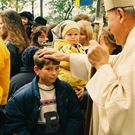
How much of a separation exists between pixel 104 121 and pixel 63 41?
2155 mm

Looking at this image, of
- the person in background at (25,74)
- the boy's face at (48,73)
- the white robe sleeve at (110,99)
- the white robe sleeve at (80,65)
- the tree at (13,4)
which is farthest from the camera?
the tree at (13,4)

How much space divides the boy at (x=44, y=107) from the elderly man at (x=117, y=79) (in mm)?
1225

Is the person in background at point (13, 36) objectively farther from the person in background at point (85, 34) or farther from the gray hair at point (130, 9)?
the gray hair at point (130, 9)

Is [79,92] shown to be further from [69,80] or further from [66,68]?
[66,68]

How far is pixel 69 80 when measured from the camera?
149 inches

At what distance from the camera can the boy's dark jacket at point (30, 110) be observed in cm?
314

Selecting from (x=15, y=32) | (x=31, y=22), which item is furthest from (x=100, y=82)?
(x=31, y=22)

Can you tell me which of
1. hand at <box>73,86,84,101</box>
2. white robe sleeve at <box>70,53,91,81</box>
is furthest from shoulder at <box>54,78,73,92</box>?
white robe sleeve at <box>70,53,91,81</box>

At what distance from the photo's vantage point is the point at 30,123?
3.17 metres

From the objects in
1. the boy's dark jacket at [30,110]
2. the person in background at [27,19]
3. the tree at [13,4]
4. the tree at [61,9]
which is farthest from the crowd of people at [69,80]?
the tree at [13,4]

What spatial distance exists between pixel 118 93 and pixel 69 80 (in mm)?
1973

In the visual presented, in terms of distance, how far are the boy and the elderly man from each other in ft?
4.02

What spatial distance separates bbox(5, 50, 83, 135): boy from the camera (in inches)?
124

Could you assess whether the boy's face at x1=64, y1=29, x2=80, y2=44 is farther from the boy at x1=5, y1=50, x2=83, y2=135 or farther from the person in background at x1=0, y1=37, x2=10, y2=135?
the person in background at x1=0, y1=37, x2=10, y2=135
